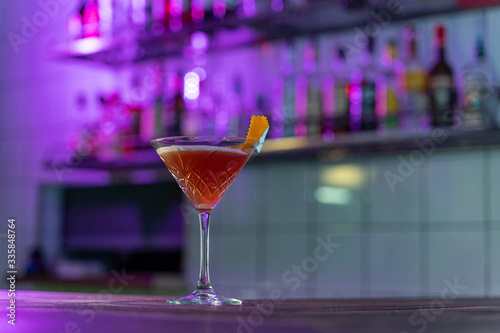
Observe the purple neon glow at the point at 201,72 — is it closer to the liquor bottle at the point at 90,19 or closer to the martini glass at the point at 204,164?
the liquor bottle at the point at 90,19

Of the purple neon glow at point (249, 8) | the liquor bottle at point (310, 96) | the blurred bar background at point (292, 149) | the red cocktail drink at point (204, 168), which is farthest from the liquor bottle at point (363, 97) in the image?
the red cocktail drink at point (204, 168)

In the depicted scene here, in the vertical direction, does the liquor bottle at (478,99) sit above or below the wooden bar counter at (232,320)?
above

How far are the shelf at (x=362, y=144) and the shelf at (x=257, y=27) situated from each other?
0.40 m

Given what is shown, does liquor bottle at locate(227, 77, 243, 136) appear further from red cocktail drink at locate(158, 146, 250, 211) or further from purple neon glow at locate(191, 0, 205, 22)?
red cocktail drink at locate(158, 146, 250, 211)

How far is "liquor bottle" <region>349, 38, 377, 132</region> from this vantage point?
6.73 feet

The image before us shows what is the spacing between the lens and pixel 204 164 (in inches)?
34.3

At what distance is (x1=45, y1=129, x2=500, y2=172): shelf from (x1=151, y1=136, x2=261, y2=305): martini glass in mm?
1100

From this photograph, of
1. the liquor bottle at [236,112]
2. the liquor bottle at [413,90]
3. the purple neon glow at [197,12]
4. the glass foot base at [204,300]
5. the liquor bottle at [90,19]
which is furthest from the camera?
the liquor bottle at [90,19]

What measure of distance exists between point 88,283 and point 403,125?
1333mm

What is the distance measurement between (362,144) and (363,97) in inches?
6.1

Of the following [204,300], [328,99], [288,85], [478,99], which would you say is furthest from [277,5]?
[204,300]

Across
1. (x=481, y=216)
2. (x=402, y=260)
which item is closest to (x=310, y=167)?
(x=402, y=260)

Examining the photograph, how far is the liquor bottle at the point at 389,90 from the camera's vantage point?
6.56 feet

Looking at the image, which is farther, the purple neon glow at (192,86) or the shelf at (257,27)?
the purple neon glow at (192,86)
